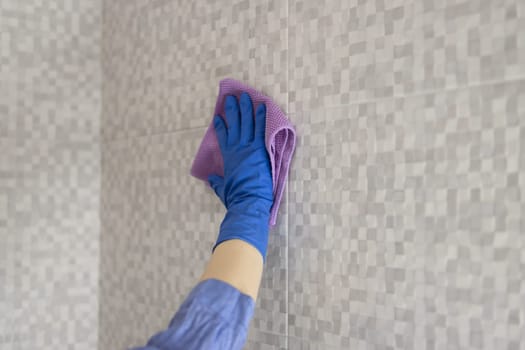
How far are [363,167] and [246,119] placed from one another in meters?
0.21

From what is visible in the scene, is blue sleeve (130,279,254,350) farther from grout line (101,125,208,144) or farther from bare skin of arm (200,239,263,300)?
grout line (101,125,208,144)

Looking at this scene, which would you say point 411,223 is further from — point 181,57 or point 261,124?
point 181,57

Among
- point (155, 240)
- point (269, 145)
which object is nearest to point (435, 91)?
point (269, 145)

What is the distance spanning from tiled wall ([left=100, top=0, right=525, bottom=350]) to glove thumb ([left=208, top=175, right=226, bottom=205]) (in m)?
0.06

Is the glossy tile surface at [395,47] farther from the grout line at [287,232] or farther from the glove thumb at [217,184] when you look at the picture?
the glove thumb at [217,184]

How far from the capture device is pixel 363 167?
2.60 feet

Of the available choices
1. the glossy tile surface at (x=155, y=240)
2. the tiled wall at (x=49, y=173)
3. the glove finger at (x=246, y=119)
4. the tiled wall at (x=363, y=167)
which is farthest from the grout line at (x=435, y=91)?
the tiled wall at (x=49, y=173)

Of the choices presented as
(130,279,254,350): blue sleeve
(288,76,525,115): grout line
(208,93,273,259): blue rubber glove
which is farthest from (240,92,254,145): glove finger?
(130,279,254,350): blue sleeve

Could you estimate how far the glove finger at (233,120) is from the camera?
35.6 inches

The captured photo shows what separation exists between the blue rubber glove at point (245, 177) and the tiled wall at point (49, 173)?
0.47m

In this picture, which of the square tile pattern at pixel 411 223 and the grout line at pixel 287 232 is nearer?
the square tile pattern at pixel 411 223

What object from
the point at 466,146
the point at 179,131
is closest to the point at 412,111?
the point at 466,146

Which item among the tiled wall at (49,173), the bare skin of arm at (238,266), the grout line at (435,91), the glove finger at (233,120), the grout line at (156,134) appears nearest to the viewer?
the grout line at (435,91)

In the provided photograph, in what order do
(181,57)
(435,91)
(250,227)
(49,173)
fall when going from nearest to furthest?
1. (435,91)
2. (250,227)
3. (181,57)
4. (49,173)
